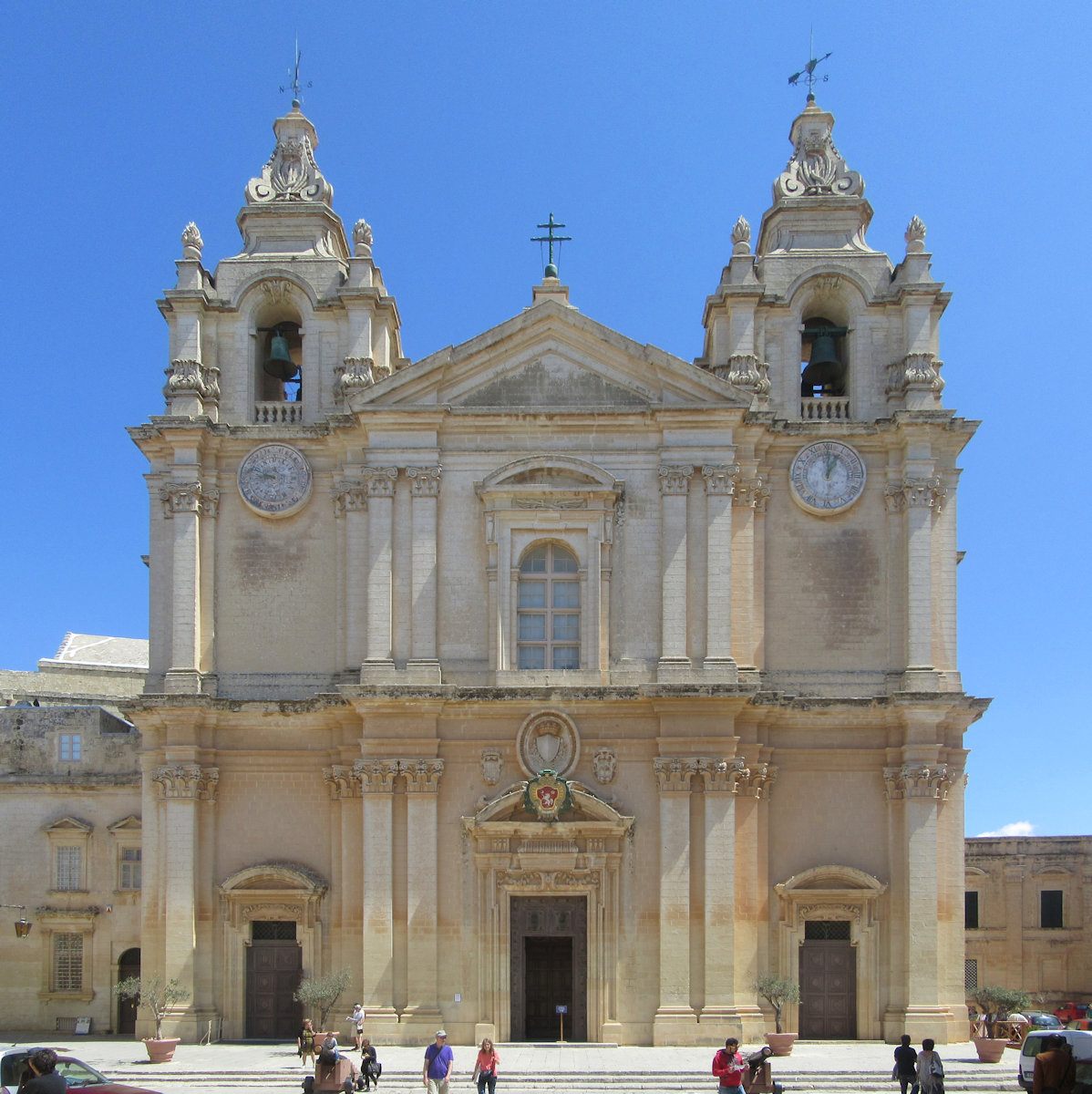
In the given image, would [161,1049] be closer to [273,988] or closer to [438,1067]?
[273,988]

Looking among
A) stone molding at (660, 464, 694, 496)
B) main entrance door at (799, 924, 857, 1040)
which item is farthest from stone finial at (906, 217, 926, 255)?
main entrance door at (799, 924, 857, 1040)

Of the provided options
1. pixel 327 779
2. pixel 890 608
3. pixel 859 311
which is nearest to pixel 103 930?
pixel 327 779

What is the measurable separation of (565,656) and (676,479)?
467 cm

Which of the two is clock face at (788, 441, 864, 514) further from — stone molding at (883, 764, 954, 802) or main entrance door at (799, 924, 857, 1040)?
main entrance door at (799, 924, 857, 1040)

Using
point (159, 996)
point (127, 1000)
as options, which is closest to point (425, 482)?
point (159, 996)

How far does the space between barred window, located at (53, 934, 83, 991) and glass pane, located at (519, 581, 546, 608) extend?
1469cm

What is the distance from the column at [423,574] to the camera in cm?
3016

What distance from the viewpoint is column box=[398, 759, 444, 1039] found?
95.2ft

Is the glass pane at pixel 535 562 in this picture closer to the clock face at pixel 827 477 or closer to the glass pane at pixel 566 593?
the glass pane at pixel 566 593

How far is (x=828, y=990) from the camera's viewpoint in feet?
98.1

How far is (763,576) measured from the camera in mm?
31438

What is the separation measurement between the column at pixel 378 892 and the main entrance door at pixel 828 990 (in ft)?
29.0

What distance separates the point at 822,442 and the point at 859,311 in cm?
342

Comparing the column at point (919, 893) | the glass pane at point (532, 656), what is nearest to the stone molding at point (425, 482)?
the glass pane at point (532, 656)
